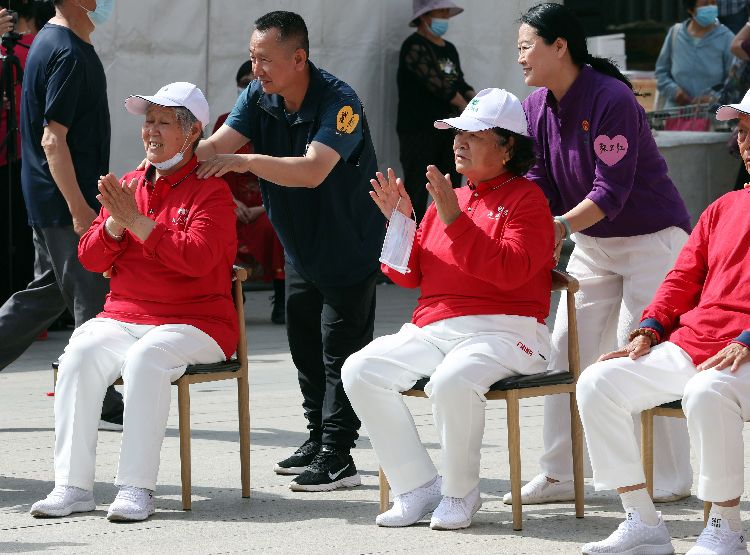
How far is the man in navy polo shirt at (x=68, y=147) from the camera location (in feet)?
21.9

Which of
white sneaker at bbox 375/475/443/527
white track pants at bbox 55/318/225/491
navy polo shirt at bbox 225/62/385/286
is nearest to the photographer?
white sneaker at bbox 375/475/443/527

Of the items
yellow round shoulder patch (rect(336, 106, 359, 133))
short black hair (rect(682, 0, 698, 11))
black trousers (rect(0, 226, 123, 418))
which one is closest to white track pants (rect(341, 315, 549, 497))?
yellow round shoulder patch (rect(336, 106, 359, 133))

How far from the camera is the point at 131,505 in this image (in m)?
5.18

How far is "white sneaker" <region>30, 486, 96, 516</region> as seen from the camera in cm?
522

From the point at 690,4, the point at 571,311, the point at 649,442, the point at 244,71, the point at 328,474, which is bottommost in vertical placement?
the point at 328,474

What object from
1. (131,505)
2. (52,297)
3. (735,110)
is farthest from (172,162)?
(735,110)

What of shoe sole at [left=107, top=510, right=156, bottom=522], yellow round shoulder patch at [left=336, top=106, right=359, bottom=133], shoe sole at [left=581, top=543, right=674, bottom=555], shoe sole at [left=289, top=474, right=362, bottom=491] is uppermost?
yellow round shoulder patch at [left=336, top=106, right=359, bottom=133]

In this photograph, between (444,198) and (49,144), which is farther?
(49,144)

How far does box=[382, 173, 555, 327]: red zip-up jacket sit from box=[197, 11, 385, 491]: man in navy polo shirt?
55 centimetres

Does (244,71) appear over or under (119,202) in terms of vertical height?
over

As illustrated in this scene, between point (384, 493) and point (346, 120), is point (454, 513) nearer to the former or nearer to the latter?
point (384, 493)

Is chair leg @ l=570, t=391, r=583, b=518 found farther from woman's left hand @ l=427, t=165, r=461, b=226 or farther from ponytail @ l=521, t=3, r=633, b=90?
ponytail @ l=521, t=3, r=633, b=90

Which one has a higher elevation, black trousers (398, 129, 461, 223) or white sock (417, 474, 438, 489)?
black trousers (398, 129, 461, 223)

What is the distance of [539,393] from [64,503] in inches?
61.6
